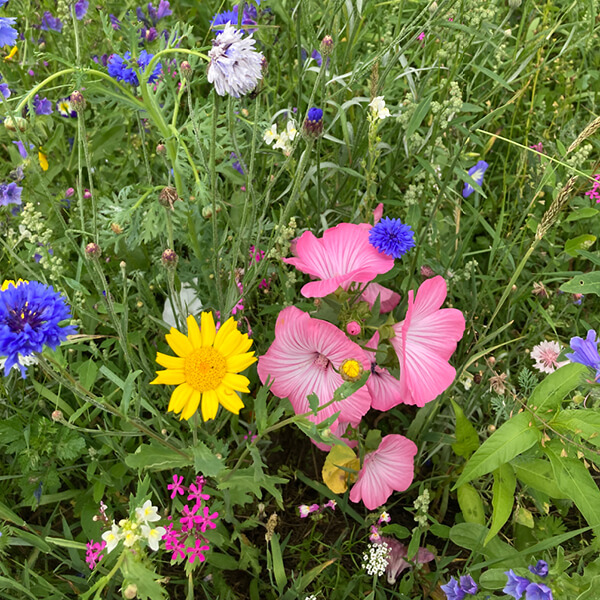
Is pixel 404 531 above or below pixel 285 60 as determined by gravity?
below

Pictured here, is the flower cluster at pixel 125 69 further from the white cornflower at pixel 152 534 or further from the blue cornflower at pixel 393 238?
the white cornflower at pixel 152 534

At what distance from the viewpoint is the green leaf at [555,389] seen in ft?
2.88

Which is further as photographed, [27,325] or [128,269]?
A: [128,269]

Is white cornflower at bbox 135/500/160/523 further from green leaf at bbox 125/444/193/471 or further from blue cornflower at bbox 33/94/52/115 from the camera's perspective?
blue cornflower at bbox 33/94/52/115

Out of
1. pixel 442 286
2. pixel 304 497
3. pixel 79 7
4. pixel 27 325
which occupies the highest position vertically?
pixel 79 7

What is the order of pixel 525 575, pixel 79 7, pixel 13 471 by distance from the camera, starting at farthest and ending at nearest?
pixel 79 7 < pixel 13 471 < pixel 525 575

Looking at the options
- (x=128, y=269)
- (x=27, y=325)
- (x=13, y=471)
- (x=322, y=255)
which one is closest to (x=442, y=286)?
(x=322, y=255)

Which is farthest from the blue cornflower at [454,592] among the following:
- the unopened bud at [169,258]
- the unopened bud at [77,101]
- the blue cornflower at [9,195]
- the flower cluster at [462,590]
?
the blue cornflower at [9,195]

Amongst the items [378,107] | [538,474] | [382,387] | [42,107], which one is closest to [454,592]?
[538,474]

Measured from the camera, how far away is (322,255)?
3.65 feet

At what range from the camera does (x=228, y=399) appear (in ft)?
2.93

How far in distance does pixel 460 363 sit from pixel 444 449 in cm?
20

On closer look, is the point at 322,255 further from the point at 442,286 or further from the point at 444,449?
the point at 444,449

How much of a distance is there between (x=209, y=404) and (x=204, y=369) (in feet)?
0.19
